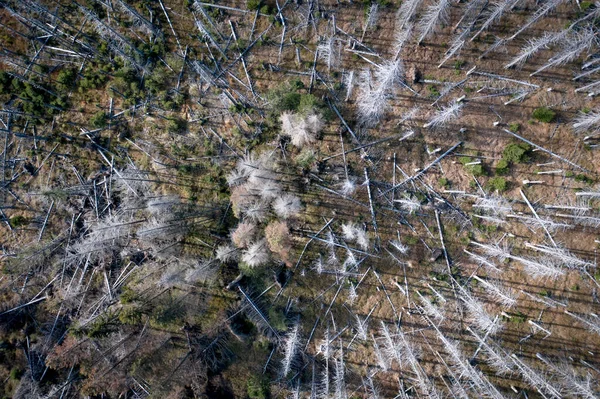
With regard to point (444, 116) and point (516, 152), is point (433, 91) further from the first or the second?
point (516, 152)

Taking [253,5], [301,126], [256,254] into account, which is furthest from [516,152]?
[253,5]

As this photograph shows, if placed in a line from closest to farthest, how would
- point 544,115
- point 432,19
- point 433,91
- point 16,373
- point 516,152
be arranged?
1. point 432,19
2. point 544,115
3. point 516,152
4. point 433,91
5. point 16,373

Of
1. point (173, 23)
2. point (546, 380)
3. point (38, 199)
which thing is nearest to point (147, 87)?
point (173, 23)

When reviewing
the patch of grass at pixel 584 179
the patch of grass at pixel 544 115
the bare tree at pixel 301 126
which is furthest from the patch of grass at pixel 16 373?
the patch of grass at pixel 584 179

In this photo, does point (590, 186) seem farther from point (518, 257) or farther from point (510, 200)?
point (518, 257)

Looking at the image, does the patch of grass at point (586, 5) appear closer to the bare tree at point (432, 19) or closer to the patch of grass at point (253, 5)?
the bare tree at point (432, 19)

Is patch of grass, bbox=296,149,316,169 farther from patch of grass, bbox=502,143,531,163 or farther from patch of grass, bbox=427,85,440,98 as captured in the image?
patch of grass, bbox=502,143,531,163

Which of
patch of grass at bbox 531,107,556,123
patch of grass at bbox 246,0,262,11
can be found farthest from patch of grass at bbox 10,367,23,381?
patch of grass at bbox 531,107,556,123

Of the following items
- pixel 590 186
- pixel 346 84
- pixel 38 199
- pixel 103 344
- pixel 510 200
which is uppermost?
pixel 346 84
